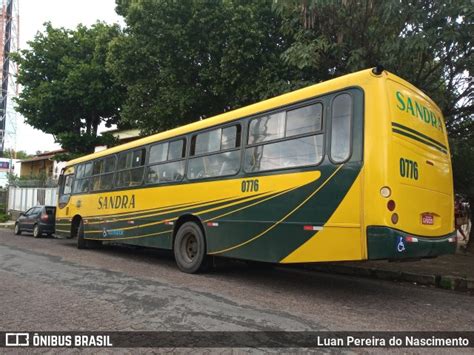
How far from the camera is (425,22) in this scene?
8266 millimetres

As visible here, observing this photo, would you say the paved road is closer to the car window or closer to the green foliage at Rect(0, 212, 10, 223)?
the car window

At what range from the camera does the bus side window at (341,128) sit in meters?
6.18

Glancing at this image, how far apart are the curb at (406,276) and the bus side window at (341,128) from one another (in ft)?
12.7

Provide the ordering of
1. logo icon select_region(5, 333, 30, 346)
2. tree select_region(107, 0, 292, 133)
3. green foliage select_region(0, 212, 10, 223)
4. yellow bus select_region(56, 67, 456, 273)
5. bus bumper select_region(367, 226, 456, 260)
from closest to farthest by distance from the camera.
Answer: logo icon select_region(5, 333, 30, 346) → bus bumper select_region(367, 226, 456, 260) → yellow bus select_region(56, 67, 456, 273) → tree select_region(107, 0, 292, 133) → green foliage select_region(0, 212, 10, 223)

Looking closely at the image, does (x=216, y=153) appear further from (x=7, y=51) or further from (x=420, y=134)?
(x=7, y=51)

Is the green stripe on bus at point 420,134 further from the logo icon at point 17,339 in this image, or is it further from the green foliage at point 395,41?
the logo icon at point 17,339

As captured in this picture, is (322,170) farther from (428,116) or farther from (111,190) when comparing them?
(111,190)

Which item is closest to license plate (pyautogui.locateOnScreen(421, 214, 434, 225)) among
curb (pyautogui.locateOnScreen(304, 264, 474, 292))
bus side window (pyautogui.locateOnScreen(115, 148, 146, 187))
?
curb (pyautogui.locateOnScreen(304, 264, 474, 292))

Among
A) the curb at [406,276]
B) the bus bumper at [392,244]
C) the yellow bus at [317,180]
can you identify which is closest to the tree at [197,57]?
the yellow bus at [317,180]

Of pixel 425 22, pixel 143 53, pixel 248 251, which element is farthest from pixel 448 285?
pixel 143 53

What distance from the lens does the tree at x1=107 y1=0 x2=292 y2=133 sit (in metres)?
12.2

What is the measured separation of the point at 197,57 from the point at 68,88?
401 inches

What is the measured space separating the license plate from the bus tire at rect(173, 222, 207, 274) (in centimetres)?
406

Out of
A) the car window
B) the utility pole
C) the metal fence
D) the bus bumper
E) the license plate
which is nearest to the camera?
the bus bumper
